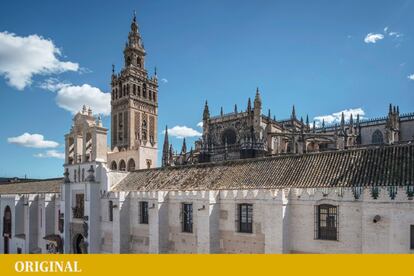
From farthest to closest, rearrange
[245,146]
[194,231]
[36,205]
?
[245,146] → [36,205] → [194,231]

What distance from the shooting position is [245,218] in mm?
20828

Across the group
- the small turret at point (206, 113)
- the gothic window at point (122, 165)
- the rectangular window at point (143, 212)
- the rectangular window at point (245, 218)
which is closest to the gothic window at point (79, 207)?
the rectangular window at point (143, 212)

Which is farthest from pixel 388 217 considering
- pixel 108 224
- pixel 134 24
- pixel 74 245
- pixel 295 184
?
pixel 134 24

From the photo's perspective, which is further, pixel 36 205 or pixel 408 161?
pixel 36 205

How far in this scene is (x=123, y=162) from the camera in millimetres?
56969

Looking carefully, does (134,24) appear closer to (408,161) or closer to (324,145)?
(324,145)

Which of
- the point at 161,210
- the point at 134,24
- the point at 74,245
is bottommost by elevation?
the point at 74,245

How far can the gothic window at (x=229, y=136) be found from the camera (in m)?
58.9

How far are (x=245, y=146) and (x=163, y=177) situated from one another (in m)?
22.0

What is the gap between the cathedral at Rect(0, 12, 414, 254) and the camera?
54.6 feet

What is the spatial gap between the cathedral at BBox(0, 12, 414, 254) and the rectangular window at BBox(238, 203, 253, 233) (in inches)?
3.1

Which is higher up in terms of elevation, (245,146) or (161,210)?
(245,146)

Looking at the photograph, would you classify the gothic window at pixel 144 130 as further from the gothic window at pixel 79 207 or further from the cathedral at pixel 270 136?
the gothic window at pixel 79 207

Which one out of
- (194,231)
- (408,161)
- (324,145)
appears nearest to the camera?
(408,161)
